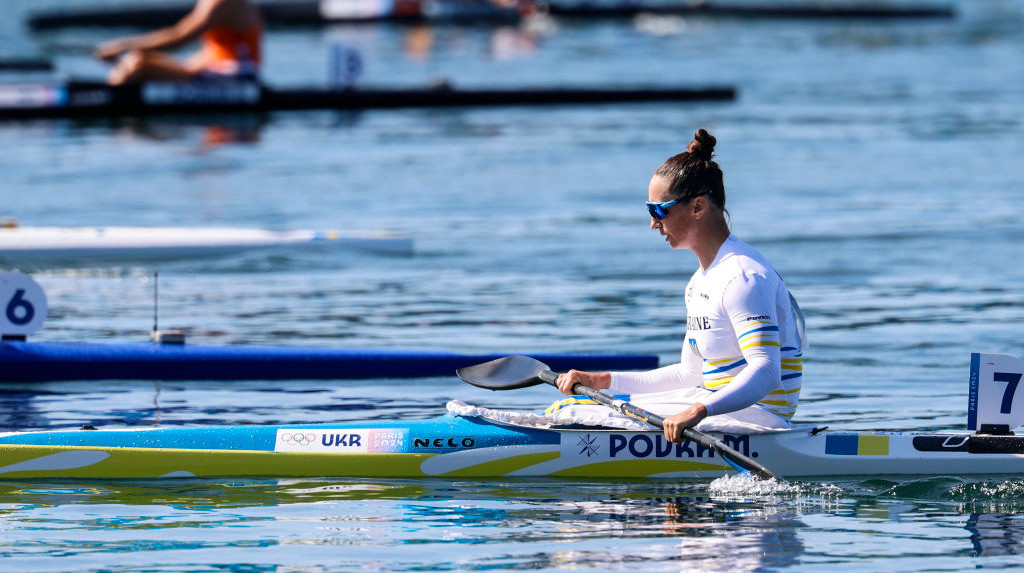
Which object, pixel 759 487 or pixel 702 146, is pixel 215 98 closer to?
pixel 759 487

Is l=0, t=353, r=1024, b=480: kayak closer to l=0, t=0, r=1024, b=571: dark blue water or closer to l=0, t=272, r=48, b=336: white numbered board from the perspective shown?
l=0, t=0, r=1024, b=571: dark blue water

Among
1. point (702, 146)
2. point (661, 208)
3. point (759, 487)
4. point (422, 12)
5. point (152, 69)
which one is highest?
point (422, 12)

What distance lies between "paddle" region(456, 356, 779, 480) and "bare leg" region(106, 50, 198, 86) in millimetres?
14917

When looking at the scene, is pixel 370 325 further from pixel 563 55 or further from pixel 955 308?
pixel 563 55

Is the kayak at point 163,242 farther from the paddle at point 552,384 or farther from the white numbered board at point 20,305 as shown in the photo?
the paddle at point 552,384

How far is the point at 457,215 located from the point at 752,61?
2055cm

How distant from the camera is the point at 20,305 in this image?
9.20 meters

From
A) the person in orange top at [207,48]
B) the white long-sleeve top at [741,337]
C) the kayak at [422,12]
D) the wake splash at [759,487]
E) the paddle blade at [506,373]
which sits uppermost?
the kayak at [422,12]

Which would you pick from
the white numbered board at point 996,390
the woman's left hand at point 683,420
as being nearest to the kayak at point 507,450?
the white numbered board at point 996,390

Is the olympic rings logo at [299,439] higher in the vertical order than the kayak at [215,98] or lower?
lower

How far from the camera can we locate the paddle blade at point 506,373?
707 centimetres

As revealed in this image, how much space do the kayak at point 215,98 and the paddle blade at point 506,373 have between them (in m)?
14.9

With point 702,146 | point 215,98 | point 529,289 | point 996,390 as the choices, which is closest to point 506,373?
point 702,146

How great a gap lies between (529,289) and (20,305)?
413 centimetres
